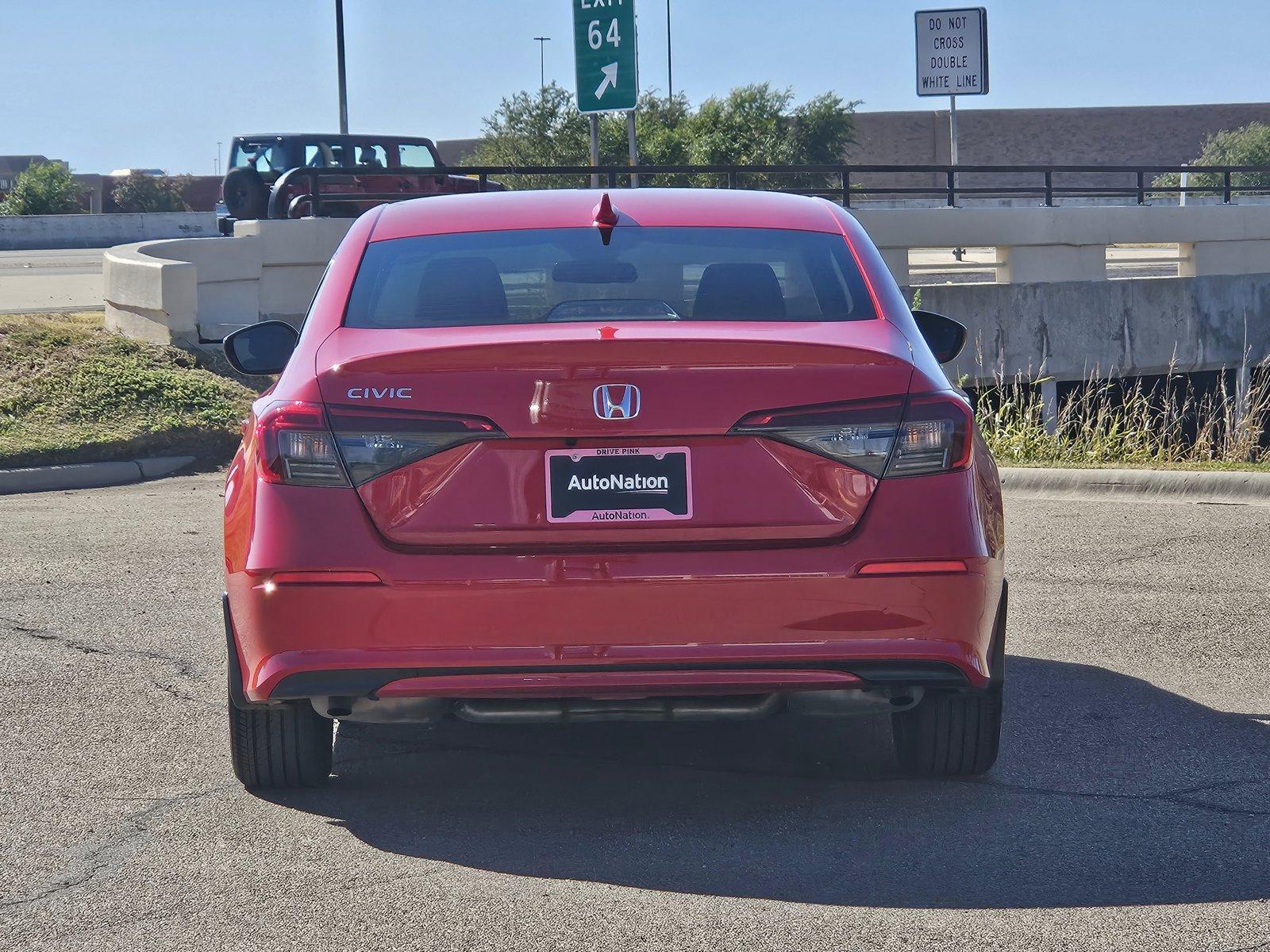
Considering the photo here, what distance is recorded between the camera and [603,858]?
13.8ft

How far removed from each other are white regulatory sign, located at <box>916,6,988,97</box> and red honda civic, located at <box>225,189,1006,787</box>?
26.1 m

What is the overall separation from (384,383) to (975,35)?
2704 cm

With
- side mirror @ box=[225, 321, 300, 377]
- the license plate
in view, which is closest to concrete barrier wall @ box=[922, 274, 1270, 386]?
side mirror @ box=[225, 321, 300, 377]

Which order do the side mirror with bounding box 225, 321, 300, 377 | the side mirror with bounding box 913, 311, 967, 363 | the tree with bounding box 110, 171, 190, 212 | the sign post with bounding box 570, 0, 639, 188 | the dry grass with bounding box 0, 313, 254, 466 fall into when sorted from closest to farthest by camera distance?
the side mirror with bounding box 225, 321, 300, 377 → the side mirror with bounding box 913, 311, 967, 363 → the dry grass with bounding box 0, 313, 254, 466 → the sign post with bounding box 570, 0, 639, 188 → the tree with bounding box 110, 171, 190, 212

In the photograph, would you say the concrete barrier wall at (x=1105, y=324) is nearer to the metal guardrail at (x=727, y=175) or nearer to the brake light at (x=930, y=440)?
the metal guardrail at (x=727, y=175)

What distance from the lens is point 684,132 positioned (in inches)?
1921

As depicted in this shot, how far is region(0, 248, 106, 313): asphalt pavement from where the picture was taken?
1886 cm

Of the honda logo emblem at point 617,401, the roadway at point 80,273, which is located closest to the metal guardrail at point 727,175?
the roadway at point 80,273

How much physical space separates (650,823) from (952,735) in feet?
2.90

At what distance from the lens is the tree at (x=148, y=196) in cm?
6219

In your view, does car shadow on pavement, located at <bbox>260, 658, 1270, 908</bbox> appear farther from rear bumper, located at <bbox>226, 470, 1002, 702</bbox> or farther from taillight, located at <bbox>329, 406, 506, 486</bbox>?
taillight, located at <bbox>329, 406, 506, 486</bbox>

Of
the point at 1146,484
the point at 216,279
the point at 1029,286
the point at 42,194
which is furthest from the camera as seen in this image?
the point at 42,194

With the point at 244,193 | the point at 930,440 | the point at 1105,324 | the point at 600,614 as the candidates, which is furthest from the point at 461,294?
the point at 244,193

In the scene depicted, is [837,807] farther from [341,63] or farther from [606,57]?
[341,63]
